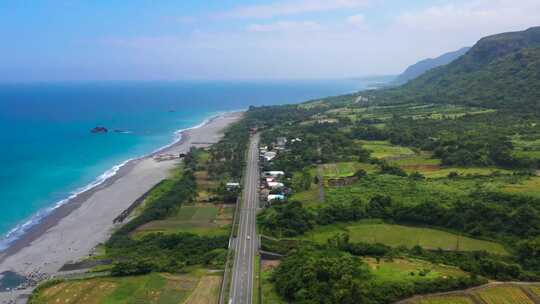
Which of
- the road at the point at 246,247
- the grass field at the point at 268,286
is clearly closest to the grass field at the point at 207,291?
the road at the point at 246,247

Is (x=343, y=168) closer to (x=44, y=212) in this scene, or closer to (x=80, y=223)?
(x=80, y=223)

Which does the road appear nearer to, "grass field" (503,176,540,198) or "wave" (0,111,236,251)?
"wave" (0,111,236,251)

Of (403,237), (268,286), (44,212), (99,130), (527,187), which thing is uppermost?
(99,130)

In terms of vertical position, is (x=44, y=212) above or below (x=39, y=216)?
above

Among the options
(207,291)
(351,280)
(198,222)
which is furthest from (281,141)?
(351,280)

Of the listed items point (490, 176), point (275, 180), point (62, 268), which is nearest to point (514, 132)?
point (490, 176)

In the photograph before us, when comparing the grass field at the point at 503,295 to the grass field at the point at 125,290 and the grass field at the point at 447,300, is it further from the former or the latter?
the grass field at the point at 125,290
